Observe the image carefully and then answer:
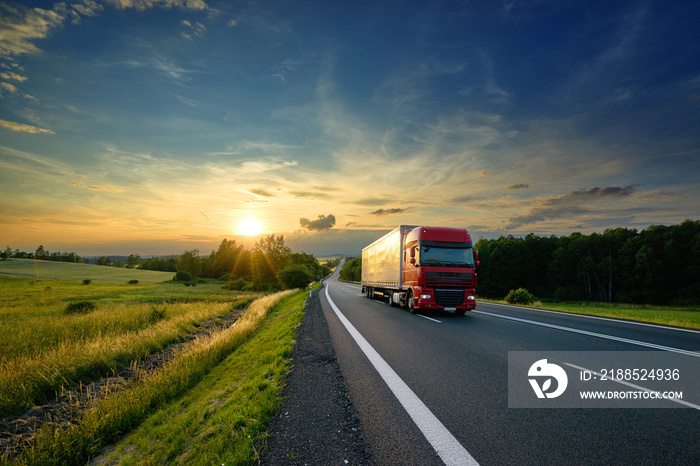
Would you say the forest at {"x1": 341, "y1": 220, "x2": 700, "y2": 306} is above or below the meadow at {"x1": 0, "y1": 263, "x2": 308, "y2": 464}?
above

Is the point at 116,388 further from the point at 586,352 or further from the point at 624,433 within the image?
the point at 586,352

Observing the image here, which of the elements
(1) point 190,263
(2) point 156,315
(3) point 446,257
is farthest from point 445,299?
(1) point 190,263

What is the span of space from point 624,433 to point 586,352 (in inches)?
166

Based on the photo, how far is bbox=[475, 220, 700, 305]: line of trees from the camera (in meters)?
52.6

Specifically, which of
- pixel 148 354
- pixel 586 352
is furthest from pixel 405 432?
pixel 148 354

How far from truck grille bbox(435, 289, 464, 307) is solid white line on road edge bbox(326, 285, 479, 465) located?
303 inches

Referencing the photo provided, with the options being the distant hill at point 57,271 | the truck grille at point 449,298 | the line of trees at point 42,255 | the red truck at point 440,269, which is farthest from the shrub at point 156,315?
the line of trees at point 42,255

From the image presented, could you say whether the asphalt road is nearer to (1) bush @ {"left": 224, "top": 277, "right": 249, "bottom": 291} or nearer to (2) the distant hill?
(1) bush @ {"left": 224, "top": 277, "right": 249, "bottom": 291}

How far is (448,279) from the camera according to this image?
1359cm

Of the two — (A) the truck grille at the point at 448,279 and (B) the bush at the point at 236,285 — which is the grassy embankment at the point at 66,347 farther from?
(B) the bush at the point at 236,285

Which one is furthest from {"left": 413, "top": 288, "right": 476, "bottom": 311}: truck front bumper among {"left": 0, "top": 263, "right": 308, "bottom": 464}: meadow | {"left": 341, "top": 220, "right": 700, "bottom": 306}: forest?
{"left": 341, "top": 220, "right": 700, "bottom": 306}: forest

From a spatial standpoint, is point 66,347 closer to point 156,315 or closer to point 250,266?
point 156,315

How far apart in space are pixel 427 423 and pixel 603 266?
7255 cm

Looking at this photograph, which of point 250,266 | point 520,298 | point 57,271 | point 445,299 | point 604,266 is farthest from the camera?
point 250,266
